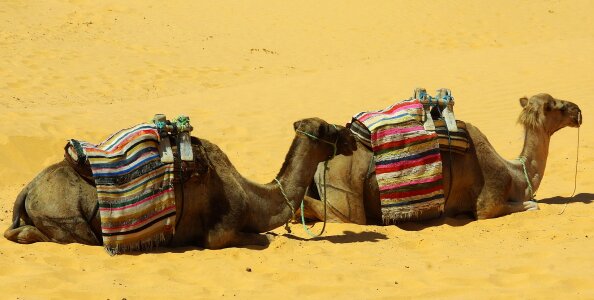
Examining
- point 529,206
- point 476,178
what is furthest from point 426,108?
point 529,206

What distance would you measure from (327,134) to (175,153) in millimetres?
1455

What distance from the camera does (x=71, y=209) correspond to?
7.50m

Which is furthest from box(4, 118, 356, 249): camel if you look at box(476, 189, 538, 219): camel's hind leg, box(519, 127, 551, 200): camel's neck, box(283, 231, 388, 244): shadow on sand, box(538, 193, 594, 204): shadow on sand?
box(538, 193, 594, 204): shadow on sand

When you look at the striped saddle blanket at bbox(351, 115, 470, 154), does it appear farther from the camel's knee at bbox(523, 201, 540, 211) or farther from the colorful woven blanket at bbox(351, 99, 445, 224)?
the camel's knee at bbox(523, 201, 540, 211)

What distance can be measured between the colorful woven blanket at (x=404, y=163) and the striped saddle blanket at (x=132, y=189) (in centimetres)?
234

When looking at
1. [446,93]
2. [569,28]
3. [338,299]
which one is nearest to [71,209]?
[338,299]

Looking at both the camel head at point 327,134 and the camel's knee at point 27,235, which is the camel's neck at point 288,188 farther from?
the camel's knee at point 27,235

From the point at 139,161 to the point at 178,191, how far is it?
0.43m

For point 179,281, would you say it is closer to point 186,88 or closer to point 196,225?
point 196,225

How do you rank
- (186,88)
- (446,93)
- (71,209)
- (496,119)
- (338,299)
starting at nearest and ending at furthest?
(338,299) < (71,209) < (446,93) < (496,119) < (186,88)

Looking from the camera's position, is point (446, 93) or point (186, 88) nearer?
point (446, 93)

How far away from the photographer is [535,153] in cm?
1034

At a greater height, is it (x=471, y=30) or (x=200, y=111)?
(x=471, y=30)

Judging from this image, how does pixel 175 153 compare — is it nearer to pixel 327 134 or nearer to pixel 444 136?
pixel 327 134
